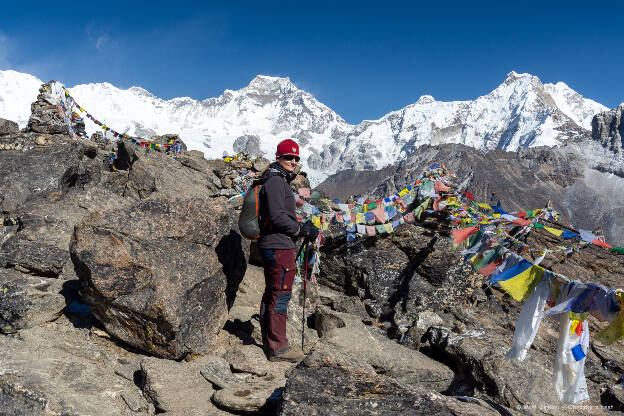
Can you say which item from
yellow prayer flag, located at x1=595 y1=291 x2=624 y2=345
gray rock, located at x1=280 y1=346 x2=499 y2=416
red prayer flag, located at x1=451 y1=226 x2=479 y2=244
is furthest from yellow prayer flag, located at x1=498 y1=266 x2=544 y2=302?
red prayer flag, located at x1=451 y1=226 x2=479 y2=244

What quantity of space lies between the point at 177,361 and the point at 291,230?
2.22m

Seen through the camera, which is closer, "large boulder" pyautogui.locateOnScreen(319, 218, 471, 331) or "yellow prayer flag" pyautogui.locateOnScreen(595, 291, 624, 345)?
"yellow prayer flag" pyautogui.locateOnScreen(595, 291, 624, 345)

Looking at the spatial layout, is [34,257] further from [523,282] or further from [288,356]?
[523,282]

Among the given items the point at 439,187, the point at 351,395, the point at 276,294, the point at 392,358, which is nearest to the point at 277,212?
the point at 276,294

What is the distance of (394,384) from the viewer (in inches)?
156

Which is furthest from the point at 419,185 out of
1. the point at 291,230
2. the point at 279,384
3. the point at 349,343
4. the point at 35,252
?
the point at 35,252

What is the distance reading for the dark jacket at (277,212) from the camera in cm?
523

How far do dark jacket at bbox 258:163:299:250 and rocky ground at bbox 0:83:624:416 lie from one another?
3.55 ft

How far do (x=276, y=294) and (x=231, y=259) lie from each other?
3.99 ft

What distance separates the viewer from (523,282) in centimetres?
527

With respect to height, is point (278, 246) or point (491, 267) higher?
point (491, 267)

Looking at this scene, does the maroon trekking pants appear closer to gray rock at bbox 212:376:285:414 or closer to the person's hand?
the person's hand

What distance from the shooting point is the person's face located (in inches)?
218

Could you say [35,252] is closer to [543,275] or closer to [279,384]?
[279,384]
